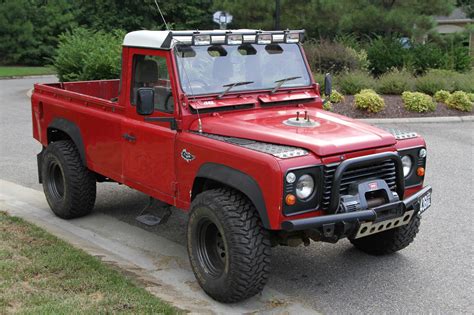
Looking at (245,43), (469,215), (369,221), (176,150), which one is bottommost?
(469,215)

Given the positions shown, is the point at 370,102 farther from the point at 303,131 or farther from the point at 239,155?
the point at 239,155

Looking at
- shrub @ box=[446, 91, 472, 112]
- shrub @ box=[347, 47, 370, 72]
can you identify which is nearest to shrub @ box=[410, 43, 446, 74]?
shrub @ box=[347, 47, 370, 72]

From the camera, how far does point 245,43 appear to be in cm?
589

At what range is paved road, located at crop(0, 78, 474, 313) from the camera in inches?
198

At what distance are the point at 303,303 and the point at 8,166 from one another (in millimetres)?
6302

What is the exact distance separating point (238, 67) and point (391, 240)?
212 cm

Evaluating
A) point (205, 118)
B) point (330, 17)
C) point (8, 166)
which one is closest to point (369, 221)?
point (205, 118)

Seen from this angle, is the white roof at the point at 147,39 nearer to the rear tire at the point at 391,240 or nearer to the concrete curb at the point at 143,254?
the concrete curb at the point at 143,254

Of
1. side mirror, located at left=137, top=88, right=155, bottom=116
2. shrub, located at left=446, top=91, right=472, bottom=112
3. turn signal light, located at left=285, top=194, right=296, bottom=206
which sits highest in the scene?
side mirror, located at left=137, top=88, right=155, bottom=116

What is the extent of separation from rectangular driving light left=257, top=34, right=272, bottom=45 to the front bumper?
2.06 m

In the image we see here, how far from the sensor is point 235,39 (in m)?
5.80

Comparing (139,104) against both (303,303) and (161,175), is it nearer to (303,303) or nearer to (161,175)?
(161,175)

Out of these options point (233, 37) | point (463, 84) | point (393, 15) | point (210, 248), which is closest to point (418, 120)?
point (463, 84)

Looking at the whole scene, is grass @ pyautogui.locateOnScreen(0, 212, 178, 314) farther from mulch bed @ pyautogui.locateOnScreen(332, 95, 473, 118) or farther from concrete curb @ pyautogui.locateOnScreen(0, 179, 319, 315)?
mulch bed @ pyautogui.locateOnScreen(332, 95, 473, 118)
